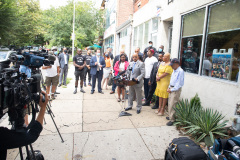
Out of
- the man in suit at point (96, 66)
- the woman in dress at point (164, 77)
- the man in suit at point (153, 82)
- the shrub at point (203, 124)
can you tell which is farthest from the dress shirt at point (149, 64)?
the man in suit at point (96, 66)

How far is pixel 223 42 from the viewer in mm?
4570

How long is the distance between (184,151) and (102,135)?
6.89 feet

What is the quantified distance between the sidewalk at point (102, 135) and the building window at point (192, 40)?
206 centimetres

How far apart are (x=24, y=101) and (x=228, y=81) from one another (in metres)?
4.38

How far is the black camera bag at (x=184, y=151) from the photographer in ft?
7.45

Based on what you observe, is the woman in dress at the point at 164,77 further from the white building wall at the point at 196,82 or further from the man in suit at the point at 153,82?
the white building wall at the point at 196,82

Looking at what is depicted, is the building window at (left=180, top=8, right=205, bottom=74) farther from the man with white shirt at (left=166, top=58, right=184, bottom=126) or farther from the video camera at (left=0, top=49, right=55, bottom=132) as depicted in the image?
the video camera at (left=0, top=49, right=55, bottom=132)

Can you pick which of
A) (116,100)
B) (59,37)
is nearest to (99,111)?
(116,100)

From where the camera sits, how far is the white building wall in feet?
13.3

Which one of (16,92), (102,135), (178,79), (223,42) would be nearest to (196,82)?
(178,79)

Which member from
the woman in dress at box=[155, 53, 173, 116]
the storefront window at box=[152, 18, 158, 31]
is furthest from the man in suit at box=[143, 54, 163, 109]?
the storefront window at box=[152, 18, 158, 31]

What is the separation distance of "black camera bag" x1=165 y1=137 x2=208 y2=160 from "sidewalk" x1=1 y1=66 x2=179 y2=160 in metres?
0.75

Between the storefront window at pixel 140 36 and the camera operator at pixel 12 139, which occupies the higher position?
the storefront window at pixel 140 36

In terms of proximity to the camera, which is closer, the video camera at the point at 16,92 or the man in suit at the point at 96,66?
the video camera at the point at 16,92
